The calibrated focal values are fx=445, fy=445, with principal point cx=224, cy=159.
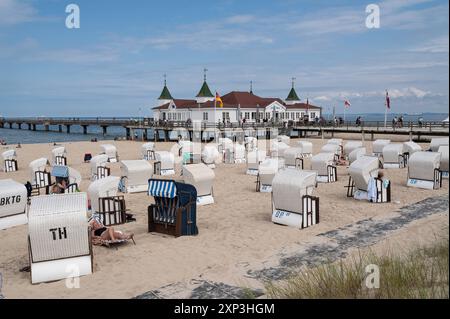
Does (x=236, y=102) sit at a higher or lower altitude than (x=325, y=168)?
higher

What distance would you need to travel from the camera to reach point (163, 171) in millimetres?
23297

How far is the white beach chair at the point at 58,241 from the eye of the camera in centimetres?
822

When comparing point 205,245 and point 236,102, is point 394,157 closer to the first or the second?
point 205,245

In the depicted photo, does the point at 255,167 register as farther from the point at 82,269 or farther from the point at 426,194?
the point at 82,269

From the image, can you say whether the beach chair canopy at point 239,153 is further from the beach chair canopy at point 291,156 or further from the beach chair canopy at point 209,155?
the beach chair canopy at point 291,156

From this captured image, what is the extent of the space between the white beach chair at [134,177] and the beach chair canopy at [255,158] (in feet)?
20.7

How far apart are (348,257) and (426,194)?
8618 mm

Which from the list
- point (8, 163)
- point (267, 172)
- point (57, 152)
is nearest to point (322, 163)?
point (267, 172)

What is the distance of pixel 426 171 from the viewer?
16.8 metres

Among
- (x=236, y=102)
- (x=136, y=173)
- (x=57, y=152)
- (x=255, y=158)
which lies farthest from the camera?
(x=236, y=102)

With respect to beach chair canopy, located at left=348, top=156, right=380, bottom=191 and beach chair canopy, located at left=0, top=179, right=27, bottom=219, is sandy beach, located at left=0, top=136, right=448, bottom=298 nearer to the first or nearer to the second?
beach chair canopy, located at left=0, top=179, right=27, bottom=219

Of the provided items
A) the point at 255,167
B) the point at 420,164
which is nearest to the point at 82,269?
the point at 420,164

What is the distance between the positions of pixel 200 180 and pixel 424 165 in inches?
338

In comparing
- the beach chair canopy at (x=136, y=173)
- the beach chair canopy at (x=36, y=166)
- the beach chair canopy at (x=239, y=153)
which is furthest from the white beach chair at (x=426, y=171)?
the beach chair canopy at (x=36, y=166)
